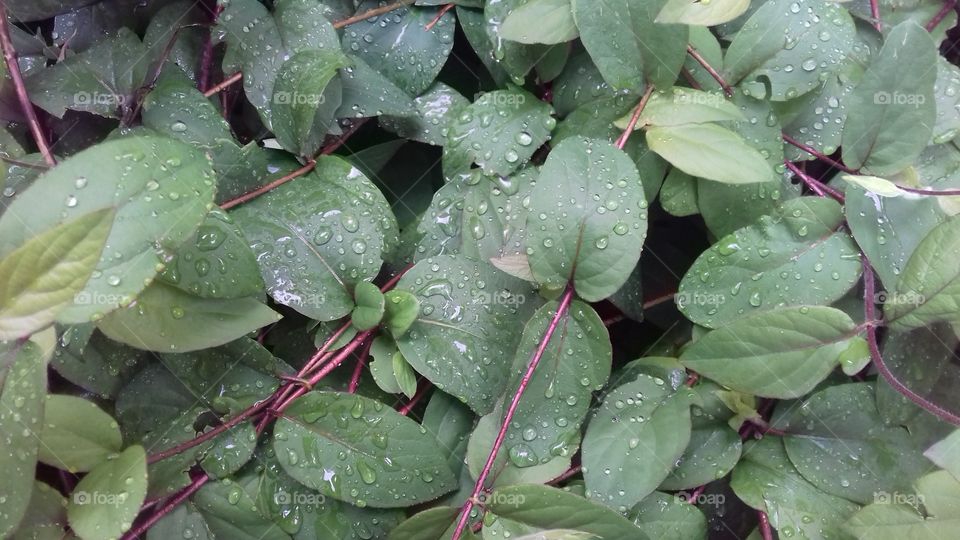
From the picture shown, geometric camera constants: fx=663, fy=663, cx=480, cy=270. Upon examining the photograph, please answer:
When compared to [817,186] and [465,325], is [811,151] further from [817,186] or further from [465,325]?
[465,325]

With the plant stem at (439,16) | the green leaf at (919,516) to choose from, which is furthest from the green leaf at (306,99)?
the green leaf at (919,516)

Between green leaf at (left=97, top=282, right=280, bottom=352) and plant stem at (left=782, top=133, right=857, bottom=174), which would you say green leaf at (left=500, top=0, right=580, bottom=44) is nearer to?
plant stem at (left=782, top=133, right=857, bottom=174)

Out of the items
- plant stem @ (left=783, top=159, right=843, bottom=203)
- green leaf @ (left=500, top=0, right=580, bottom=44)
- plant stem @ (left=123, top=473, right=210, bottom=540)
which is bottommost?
plant stem @ (left=123, top=473, right=210, bottom=540)

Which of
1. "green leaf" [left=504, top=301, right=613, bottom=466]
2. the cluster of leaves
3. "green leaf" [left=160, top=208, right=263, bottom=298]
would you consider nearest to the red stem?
the cluster of leaves

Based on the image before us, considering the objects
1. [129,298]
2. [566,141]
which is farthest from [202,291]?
[566,141]

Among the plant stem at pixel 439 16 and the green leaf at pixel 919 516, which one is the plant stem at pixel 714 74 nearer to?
the plant stem at pixel 439 16

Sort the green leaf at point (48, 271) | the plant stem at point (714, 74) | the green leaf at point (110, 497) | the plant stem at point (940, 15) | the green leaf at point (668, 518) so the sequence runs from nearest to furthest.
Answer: the green leaf at point (48, 271)
the green leaf at point (110, 497)
the green leaf at point (668, 518)
the plant stem at point (714, 74)
the plant stem at point (940, 15)
